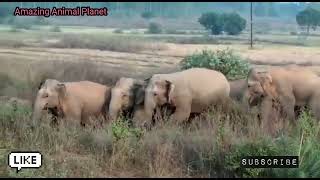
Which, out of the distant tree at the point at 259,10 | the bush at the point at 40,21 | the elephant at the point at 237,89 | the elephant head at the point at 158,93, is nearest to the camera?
the elephant head at the point at 158,93

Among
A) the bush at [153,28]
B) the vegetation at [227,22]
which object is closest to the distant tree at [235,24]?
the vegetation at [227,22]

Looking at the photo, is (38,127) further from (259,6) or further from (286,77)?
(259,6)

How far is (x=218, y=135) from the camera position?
358 inches

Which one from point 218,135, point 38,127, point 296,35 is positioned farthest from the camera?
point 296,35

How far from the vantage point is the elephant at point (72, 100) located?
11.4 m

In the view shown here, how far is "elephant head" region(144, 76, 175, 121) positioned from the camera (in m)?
11.4

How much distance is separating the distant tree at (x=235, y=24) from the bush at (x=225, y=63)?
4.74ft

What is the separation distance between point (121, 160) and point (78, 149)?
3.53 feet

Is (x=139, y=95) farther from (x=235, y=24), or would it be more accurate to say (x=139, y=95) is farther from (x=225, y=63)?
(x=235, y=24)

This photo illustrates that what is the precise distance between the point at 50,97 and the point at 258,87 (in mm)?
3904

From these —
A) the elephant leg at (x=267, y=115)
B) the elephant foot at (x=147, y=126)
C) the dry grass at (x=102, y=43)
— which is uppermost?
the dry grass at (x=102, y=43)

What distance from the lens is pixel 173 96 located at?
11734mm

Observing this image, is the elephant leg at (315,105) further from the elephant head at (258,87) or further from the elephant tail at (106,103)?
the elephant tail at (106,103)

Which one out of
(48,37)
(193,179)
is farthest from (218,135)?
(48,37)
